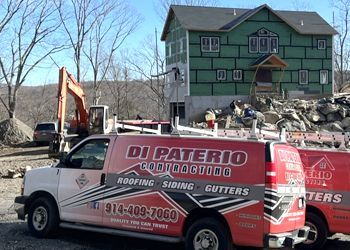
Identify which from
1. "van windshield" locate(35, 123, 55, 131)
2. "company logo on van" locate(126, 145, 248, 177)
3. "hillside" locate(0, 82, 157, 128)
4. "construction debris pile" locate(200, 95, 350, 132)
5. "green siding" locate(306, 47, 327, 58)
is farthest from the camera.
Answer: "hillside" locate(0, 82, 157, 128)

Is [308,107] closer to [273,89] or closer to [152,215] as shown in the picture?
[273,89]

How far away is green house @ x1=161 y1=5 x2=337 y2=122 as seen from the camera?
49.0 metres

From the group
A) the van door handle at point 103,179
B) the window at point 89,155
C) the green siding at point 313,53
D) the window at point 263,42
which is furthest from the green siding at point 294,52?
the van door handle at point 103,179

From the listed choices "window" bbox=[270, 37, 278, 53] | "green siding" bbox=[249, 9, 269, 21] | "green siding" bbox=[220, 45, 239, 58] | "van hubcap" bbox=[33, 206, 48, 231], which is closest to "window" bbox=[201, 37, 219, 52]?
"green siding" bbox=[220, 45, 239, 58]

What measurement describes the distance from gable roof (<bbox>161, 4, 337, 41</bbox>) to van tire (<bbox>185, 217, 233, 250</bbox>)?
1628 inches

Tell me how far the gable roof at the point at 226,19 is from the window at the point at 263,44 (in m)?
2.46

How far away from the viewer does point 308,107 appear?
1756 inches

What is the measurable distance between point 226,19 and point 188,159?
146 feet

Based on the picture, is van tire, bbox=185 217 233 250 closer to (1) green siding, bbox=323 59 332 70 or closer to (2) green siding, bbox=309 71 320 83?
(2) green siding, bbox=309 71 320 83

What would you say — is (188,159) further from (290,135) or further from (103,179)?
(290,135)

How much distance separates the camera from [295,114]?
41938 mm

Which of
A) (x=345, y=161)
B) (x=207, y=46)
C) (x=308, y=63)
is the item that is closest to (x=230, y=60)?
(x=207, y=46)

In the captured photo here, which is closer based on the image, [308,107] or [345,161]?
[345,161]

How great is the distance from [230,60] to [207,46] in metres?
2.49
